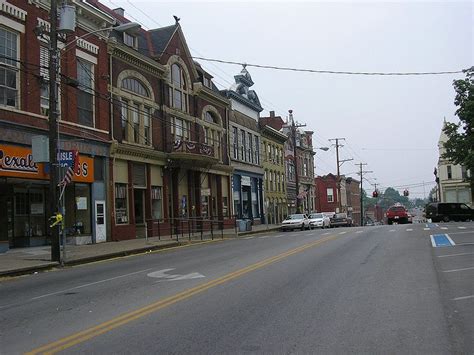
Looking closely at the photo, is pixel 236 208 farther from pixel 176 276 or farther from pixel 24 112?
pixel 176 276

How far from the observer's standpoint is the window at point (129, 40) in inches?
1156

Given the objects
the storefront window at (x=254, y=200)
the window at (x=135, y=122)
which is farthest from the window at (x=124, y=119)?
the storefront window at (x=254, y=200)

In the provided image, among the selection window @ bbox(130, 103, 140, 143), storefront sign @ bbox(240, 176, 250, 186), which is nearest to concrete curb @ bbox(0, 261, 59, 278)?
window @ bbox(130, 103, 140, 143)

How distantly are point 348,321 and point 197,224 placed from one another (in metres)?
28.3

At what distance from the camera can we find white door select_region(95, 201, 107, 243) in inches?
984

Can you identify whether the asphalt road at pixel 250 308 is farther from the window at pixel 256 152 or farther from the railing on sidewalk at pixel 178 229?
the window at pixel 256 152

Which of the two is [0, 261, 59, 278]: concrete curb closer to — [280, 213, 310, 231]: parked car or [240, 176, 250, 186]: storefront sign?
[280, 213, 310, 231]: parked car

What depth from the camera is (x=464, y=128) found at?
39.2 metres

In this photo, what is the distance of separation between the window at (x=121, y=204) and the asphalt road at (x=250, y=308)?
12930mm

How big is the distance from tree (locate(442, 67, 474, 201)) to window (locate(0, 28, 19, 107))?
29091 millimetres

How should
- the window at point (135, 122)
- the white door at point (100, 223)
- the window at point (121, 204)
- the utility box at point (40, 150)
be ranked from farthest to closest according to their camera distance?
1. the window at point (135, 122)
2. the window at point (121, 204)
3. the white door at point (100, 223)
4. the utility box at point (40, 150)

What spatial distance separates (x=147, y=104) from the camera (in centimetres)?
3047

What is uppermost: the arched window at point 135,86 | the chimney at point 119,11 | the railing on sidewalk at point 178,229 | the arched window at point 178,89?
the chimney at point 119,11

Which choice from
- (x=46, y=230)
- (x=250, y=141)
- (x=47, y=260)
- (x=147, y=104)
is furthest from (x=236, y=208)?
(x=47, y=260)
